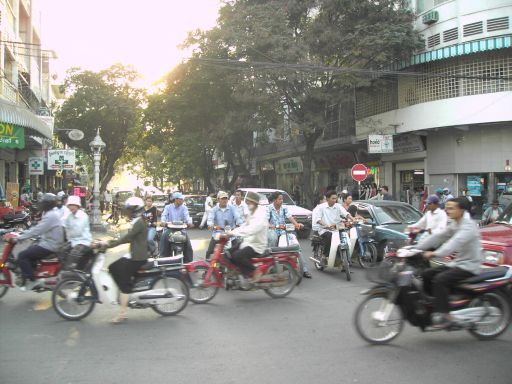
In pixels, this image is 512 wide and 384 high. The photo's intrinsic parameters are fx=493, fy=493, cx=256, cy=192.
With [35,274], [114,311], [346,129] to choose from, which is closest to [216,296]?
[114,311]

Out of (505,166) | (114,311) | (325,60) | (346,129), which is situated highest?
(325,60)

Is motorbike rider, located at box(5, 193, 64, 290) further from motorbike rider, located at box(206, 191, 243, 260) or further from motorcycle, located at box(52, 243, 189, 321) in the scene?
motorbike rider, located at box(206, 191, 243, 260)

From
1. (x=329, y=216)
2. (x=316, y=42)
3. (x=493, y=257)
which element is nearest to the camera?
(x=493, y=257)

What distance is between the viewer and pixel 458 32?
20359mm

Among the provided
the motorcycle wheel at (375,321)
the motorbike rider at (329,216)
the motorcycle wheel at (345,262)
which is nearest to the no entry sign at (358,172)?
the motorbike rider at (329,216)

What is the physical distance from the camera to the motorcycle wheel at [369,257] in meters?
10.8

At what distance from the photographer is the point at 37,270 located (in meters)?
7.14

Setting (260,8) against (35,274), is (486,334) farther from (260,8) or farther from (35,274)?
(260,8)

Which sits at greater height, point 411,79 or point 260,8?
point 260,8

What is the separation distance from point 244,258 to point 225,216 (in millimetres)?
2391

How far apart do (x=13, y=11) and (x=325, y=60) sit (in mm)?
17025

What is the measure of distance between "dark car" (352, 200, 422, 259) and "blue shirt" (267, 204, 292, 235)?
2.76 meters

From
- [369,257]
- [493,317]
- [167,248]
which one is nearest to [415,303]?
[493,317]

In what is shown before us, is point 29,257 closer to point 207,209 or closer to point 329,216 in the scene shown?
point 207,209
